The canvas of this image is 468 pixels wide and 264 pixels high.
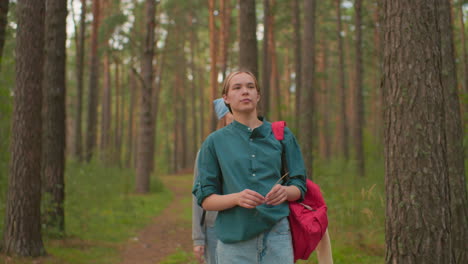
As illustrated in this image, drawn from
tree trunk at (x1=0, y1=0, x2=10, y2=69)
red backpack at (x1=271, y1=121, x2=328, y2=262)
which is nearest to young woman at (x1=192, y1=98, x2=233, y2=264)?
red backpack at (x1=271, y1=121, x2=328, y2=262)

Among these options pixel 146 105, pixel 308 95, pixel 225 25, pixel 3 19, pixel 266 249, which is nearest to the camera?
pixel 266 249

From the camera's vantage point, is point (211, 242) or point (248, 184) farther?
point (211, 242)

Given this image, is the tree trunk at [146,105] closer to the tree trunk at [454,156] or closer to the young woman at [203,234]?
the tree trunk at [454,156]

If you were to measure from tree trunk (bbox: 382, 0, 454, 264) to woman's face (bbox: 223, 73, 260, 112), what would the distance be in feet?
5.36

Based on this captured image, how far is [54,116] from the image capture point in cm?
823

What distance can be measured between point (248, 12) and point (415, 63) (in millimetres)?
5753

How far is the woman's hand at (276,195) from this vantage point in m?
2.44

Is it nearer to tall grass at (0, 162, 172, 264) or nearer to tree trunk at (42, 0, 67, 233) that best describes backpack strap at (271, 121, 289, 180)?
tall grass at (0, 162, 172, 264)

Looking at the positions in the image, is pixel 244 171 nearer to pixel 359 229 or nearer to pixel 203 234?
pixel 203 234

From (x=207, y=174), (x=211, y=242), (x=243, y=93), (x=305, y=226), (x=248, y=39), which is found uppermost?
(x=248, y=39)

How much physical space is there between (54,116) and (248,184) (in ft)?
21.6

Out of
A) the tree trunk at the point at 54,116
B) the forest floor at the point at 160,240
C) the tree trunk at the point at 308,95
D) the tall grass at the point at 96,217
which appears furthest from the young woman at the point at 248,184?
the tree trunk at the point at 308,95

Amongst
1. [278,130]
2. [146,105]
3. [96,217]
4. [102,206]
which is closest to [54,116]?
[96,217]

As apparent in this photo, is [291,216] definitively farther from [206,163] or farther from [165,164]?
[165,164]
